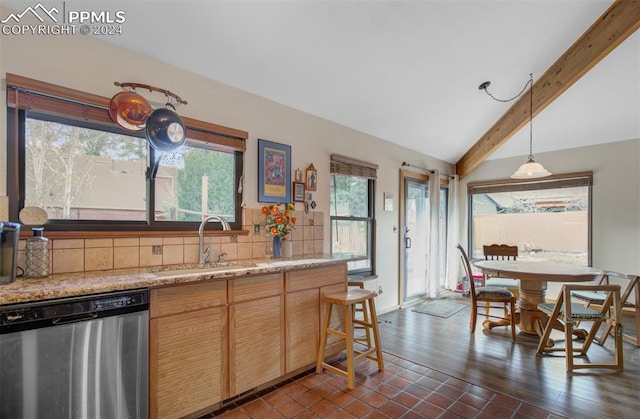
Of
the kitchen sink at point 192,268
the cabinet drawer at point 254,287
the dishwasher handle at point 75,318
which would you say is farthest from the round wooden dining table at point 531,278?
the dishwasher handle at point 75,318

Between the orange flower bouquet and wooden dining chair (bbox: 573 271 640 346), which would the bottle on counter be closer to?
the orange flower bouquet

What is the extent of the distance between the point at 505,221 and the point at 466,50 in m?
3.47

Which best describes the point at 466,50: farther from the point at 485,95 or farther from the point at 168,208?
the point at 168,208

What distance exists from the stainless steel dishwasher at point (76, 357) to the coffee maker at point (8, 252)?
1.19 feet

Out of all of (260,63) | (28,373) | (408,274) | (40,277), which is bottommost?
(408,274)

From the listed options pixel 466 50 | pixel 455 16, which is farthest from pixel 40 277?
pixel 466 50

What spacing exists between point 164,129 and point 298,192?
1.43 metres

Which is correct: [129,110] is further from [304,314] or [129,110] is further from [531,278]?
[531,278]

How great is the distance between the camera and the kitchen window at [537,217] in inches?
176

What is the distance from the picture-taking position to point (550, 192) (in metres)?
4.78

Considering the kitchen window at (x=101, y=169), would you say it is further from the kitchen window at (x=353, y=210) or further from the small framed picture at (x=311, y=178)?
the kitchen window at (x=353, y=210)

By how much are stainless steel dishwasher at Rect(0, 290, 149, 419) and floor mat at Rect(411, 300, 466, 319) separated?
349cm

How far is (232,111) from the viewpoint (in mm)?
2594

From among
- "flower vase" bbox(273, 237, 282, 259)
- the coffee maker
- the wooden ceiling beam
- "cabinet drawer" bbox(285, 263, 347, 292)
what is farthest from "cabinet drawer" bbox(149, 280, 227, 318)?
the wooden ceiling beam
